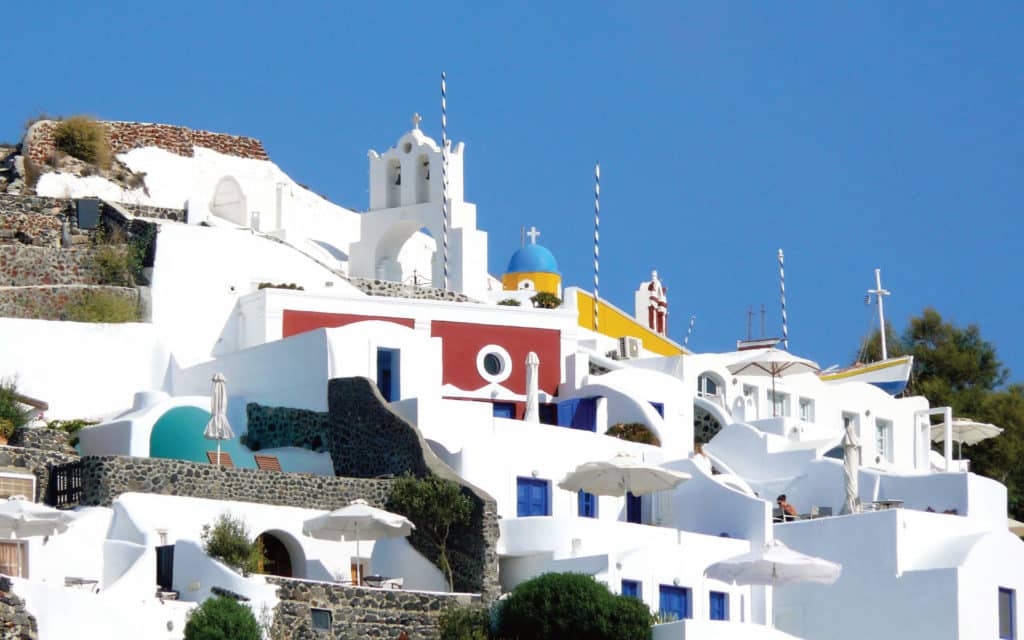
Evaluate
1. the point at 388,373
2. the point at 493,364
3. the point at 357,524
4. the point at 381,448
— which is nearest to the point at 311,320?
the point at 388,373

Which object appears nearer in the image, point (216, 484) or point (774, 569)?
point (216, 484)

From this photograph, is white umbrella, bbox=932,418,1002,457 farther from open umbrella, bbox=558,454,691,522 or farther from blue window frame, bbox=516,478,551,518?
blue window frame, bbox=516,478,551,518

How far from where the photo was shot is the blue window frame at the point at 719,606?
4972 cm

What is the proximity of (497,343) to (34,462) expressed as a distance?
53.8 ft

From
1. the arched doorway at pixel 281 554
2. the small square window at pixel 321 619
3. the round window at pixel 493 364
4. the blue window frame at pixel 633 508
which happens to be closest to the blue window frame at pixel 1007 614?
the blue window frame at pixel 633 508

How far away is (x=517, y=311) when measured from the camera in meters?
59.4

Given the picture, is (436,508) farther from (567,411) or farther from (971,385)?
(971,385)

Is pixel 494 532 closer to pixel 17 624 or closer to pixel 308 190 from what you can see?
pixel 17 624

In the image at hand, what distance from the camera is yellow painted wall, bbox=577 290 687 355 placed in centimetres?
7075

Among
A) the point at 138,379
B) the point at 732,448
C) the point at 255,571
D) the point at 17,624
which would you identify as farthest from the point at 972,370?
the point at 17,624

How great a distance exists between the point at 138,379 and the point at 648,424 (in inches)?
500

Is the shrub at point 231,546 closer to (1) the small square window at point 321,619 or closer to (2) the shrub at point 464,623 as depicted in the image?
(1) the small square window at point 321,619

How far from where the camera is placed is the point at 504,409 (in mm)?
58531

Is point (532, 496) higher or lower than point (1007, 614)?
higher
